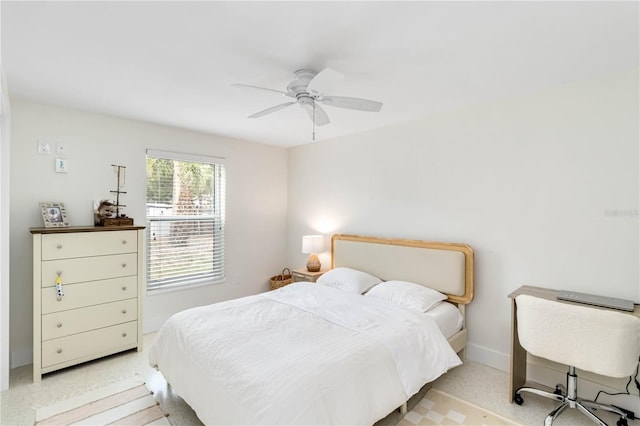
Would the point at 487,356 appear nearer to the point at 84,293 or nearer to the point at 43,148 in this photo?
the point at 84,293

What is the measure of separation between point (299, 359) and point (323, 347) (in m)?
0.21

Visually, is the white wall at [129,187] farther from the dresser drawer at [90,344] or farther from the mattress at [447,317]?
the mattress at [447,317]

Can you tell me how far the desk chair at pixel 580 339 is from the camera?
1821 mm

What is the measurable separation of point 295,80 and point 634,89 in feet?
7.83

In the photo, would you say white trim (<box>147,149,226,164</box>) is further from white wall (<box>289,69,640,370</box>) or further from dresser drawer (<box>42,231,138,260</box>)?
white wall (<box>289,69,640,370</box>)

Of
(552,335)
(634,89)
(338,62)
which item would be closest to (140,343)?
(338,62)

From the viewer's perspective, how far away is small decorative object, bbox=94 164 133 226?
10.1 ft

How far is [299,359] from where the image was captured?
179 cm

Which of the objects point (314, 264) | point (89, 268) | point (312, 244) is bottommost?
point (314, 264)

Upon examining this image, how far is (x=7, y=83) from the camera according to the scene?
95.2 inches

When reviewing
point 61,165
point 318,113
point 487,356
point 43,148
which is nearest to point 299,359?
point 318,113

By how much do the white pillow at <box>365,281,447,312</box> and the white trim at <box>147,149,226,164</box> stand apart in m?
2.60

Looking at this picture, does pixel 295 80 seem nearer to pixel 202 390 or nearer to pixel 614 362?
pixel 202 390

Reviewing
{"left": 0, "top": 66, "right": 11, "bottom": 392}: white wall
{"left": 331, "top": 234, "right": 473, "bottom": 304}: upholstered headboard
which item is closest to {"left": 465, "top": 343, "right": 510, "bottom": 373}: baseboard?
{"left": 331, "top": 234, "right": 473, "bottom": 304}: upholstered headboard
